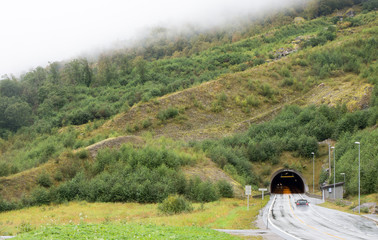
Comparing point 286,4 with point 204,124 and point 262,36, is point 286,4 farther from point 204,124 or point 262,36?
point 204,124

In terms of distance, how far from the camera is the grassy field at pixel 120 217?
2772cm

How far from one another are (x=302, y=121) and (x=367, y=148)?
28.8 m

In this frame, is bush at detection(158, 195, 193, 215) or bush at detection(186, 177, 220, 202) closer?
bush at detection(158, 195, 193, 215)

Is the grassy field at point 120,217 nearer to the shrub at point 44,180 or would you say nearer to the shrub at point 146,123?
the shrub at point 44,180

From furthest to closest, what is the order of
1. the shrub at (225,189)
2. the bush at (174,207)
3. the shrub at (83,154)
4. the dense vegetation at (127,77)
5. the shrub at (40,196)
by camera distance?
1. the dense vegetation at (127,77)
2. the shrub at (83,154)
3. the shrub at (225,189)
4. the shrub at (40,196)
5. the bush at (174,207)

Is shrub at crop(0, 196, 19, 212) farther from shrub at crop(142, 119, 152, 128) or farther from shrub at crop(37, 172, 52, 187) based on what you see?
shrub at crop(142, 119, 152, 128)

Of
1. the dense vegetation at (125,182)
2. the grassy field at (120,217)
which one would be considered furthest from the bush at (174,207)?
the dense vegetation at (125,182)

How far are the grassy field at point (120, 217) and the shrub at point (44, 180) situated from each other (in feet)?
19.3

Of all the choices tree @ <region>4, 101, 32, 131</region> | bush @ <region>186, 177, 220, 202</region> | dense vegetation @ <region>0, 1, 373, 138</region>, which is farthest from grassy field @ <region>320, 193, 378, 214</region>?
tree @ <region>4, 101, 32, 131</region>

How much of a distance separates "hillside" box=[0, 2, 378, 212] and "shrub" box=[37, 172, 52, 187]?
13cm

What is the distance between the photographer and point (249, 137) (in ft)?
255

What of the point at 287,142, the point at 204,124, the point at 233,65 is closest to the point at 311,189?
the point at 287,142

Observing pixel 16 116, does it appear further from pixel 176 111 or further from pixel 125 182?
pixel 125 182

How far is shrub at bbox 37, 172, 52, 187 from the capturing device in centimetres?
4900
